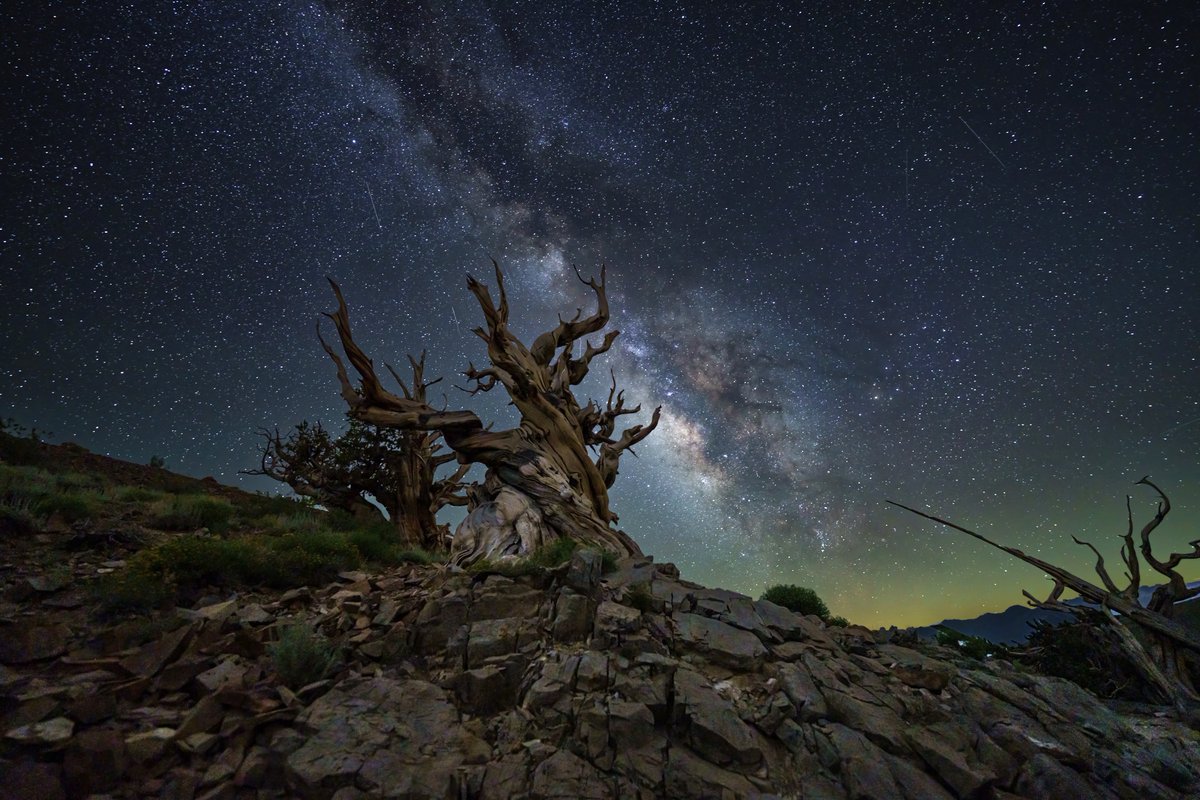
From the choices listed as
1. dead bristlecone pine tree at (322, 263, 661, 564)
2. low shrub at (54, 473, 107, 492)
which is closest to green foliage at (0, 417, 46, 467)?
low shrub at (54, 473, 107, 492)

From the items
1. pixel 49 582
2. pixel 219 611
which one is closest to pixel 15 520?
pixel 49 582

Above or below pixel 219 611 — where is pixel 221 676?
below

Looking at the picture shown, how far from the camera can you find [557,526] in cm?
1245

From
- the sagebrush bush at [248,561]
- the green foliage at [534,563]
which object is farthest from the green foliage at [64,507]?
the green foliage at [534,563]

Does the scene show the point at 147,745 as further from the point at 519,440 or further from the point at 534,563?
the point at 519,440

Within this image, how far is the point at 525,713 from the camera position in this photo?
565cm

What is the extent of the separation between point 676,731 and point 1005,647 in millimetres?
10176

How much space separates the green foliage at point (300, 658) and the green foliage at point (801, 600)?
32.0 feet

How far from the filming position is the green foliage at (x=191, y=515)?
38.2 feet

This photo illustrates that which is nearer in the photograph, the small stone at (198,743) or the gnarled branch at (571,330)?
the small stone at (198,743)

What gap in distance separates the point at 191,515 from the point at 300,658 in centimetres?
943

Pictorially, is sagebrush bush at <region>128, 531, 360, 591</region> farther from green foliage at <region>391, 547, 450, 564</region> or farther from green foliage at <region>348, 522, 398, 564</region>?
green foliage at <region>391, 547, 450, 564</region>

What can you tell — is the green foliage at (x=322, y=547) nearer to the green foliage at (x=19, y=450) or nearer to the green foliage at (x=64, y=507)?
the green foliage at (x=64, y=507)

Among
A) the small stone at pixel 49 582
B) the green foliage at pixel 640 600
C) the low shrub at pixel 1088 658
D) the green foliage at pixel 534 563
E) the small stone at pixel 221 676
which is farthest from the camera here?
the green foliage at pixel 534 563
